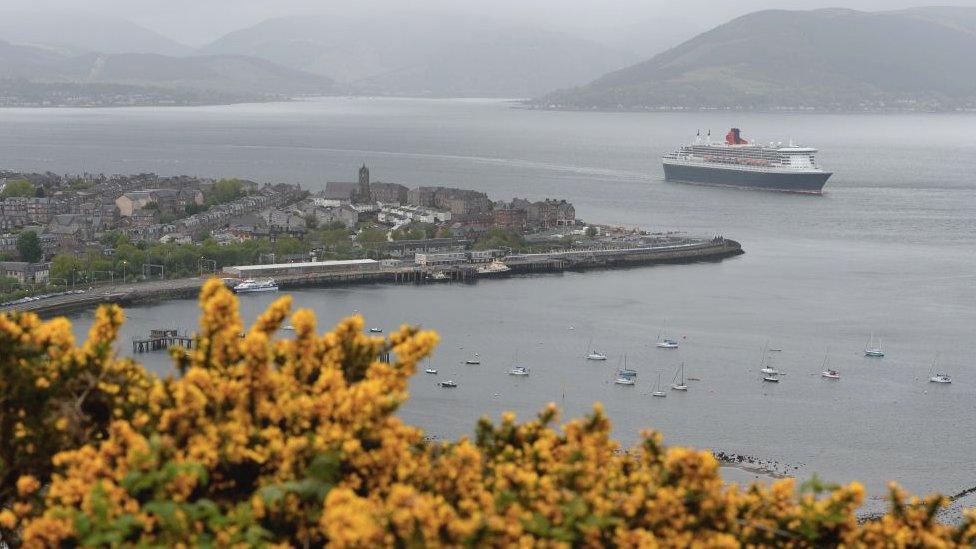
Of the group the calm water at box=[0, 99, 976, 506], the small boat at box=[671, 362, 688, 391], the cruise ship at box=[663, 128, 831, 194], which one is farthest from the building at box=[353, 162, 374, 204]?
the small boat at box=[671, 362, 688, 391]

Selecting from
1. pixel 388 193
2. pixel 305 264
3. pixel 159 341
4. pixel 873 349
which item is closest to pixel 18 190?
pixel 388 193

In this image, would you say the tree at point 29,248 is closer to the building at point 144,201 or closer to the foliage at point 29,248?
the foliage at point 29,248

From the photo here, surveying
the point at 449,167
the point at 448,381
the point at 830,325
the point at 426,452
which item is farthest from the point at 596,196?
the point at 426,452

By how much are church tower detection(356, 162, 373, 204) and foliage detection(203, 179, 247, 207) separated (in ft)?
13.4

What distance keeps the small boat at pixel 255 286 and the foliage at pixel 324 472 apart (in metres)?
24.8

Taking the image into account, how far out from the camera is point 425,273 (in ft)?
110

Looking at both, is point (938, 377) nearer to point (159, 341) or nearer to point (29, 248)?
point (159, 341)

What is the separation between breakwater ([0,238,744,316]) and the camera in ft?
93.5

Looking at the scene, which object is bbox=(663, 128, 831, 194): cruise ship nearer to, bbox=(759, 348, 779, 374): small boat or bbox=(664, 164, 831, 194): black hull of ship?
bbox=(664, 164, 831, 194): black hull of ship

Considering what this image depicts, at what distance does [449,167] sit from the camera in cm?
6738

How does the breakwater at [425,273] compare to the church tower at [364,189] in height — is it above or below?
below

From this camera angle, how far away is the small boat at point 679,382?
20625 millimetres

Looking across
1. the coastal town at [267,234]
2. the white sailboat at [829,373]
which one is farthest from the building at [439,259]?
the white sailboat at [829,373]

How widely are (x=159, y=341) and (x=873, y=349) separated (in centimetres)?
1274
